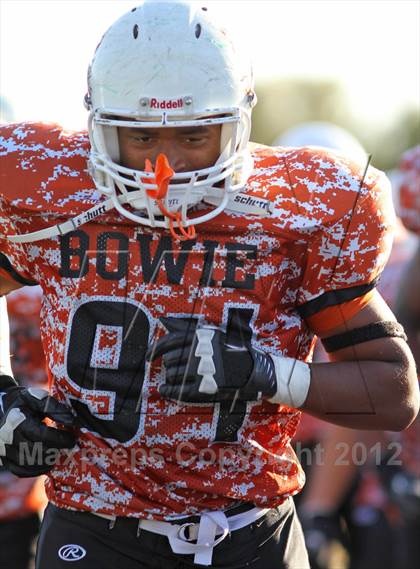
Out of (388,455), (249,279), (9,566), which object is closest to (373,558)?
(388,455)

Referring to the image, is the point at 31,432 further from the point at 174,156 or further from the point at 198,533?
the point at 174,156

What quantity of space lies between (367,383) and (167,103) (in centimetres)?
79

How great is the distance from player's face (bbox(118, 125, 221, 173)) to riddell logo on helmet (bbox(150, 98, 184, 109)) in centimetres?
5

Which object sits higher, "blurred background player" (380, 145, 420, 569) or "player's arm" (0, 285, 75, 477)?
"player's arm" (0, 285, 75, 477)

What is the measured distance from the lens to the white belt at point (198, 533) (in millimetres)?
2613

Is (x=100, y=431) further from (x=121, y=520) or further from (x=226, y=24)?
(x=226, y=24)

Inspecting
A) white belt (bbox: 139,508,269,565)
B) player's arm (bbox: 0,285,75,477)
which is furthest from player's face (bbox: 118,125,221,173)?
white belt (bbox: 139,508,269,565)

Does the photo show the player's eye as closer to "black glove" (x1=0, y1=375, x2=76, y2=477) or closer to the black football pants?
"black glove" (x1=0, y1=375, x2=76, y2=477)

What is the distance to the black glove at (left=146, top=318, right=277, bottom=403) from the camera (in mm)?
2477

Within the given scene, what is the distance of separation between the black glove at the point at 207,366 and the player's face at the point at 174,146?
14.7 inches

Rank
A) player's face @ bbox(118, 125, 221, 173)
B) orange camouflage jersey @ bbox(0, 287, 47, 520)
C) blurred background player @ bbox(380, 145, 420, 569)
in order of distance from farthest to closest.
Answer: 1. blurred background player @ bbox(380, 145, 420, 569)
2. orange camouflage jersey @ bbox(0, 287, 47, 520)
3. player's face @ bbox(118, 125, 221, 173)

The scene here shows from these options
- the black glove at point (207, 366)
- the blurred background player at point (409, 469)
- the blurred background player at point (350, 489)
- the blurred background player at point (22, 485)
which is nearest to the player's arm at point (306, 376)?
the black glove at point (207, 366)

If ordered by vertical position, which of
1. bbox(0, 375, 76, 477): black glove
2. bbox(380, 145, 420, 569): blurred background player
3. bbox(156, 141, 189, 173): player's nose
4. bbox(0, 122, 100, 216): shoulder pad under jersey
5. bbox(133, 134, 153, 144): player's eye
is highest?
bbox(133, 134, 153, 144): player's eye

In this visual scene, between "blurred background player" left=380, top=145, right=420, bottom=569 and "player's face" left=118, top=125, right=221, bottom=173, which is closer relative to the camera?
"player's face" left=118, top=125, right=221, bottom=173
